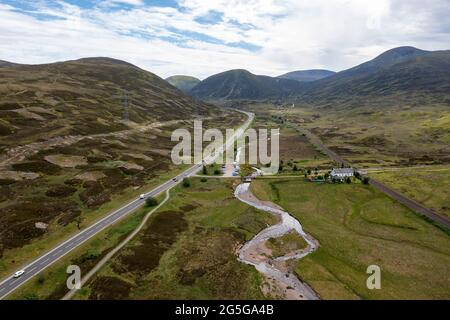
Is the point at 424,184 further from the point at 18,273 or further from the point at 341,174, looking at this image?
the point at 18,273

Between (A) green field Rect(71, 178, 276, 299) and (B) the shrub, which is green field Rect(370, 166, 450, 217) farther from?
(B) the shrub

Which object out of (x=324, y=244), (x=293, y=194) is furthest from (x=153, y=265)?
(x=293, y=194)

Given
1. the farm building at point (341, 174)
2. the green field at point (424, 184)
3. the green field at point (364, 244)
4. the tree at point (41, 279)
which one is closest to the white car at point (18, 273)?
the tree at point (41, 279)

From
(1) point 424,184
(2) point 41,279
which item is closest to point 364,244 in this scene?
(1) point 424,184

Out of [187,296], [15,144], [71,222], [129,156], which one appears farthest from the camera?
[129,156]

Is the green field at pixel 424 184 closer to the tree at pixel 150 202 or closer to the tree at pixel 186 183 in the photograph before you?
the tree at pixel 186 183

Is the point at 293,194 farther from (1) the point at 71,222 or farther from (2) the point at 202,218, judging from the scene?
(1) the point at 71,222
